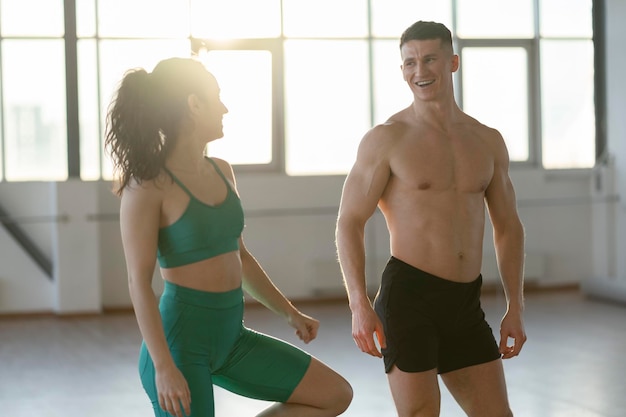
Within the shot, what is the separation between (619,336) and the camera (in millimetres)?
6965

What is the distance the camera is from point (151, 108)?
2.46m

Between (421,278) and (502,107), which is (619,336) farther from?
(421,278)

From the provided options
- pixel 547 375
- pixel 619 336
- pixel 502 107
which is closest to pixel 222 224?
pixel 547 375

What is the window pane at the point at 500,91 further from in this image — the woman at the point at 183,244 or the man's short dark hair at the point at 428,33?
the woman at the point at 183,244

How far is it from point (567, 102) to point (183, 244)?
27.1ft

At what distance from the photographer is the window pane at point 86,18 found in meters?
8.92

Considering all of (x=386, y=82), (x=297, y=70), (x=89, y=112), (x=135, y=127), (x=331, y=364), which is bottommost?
(x=331, y=364)

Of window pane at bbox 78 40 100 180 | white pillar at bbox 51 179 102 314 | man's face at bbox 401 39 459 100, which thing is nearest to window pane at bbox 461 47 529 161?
window pane at bbox 78 40 100 180

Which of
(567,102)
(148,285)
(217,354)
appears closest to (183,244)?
(148,285)

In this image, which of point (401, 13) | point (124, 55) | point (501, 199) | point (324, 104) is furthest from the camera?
point (401, 13)

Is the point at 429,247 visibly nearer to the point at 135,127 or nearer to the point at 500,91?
the point at 135,127

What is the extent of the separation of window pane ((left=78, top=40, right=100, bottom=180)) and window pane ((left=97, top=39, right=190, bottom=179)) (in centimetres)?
5

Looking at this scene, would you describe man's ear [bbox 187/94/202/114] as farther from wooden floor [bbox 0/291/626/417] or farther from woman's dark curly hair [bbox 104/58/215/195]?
wooden floor [bbox 0/291/626/417]

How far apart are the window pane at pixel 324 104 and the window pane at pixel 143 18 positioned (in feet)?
3.41
